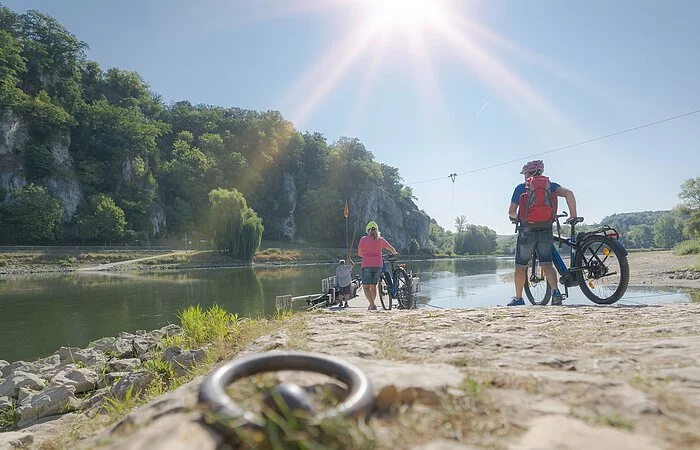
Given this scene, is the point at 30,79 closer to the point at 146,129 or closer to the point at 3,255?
the point at 146,129

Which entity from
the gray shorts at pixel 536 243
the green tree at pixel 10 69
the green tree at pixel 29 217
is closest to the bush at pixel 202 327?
the gray shorts at pixel 536 243

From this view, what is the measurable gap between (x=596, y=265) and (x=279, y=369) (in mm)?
5077

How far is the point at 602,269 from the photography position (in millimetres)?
5199

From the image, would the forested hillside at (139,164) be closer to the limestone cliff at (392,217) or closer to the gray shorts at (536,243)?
the limestone cliff at (392,217)

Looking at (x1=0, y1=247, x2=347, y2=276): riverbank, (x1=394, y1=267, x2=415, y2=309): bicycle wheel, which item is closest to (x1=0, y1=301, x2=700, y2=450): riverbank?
(x1=394, y1=267, x2=415, y2=309): bicycle wheel

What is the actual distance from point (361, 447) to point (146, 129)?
262ft

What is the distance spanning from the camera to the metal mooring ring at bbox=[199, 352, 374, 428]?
1055mm

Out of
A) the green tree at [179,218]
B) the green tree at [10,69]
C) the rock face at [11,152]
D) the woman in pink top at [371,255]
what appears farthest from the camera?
the green tree at [179,218]

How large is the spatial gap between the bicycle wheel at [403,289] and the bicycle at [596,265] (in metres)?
3.51

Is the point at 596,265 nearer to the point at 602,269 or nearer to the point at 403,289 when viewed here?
the point at 602,269

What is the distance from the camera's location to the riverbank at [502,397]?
105 centimetres

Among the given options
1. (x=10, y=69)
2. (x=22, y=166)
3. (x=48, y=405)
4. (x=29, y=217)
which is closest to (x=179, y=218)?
(x=22, y=166)

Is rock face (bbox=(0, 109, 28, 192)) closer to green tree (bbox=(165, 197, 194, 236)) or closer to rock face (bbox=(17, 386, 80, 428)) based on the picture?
green tree (bbox=(165, 197, 194, 236))

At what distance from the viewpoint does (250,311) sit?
1800 centimetres
